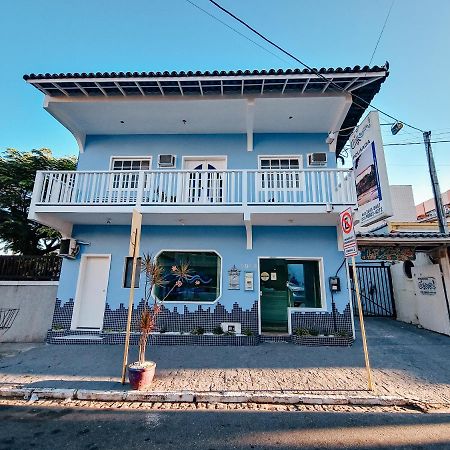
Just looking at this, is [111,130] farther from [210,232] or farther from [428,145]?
[428,145]

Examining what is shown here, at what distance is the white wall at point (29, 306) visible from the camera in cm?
797

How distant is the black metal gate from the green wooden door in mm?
5739

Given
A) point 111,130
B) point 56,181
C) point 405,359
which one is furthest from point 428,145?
point 56,181

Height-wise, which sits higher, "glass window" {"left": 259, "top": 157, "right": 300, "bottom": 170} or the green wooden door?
"glass window" {"left": 259, "top": 157, "right": 300, "bottom": 170}

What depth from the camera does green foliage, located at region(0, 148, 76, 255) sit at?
11.2 m

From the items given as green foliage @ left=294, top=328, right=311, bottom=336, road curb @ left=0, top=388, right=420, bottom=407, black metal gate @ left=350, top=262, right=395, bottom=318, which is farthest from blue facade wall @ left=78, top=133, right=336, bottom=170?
black metal gate @ left=350, top=262, right=395, bottom=318

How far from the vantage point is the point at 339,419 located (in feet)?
12.4

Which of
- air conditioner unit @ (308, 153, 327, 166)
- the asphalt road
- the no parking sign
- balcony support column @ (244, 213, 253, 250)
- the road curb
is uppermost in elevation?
air conditioner unit @ (308, 153, 327, 166)

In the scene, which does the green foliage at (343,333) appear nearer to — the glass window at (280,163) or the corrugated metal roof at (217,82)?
the glass window at (280,163)

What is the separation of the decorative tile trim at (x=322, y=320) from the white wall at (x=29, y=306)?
7.70 metres

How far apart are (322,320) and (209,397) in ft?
14.9

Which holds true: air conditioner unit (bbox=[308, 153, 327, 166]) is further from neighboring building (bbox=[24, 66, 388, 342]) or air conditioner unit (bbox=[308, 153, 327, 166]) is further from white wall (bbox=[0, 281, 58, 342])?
white wall (bbox=[0, 281, 58, 342])

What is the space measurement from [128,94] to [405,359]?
10.8 metres

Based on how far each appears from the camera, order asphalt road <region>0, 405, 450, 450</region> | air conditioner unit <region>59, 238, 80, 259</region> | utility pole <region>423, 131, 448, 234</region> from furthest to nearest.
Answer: utility pole <region>423, 131, 448, 234</region> < air conditioner unit <region>59, 238, 80, 259</region> < asphalt road <region>0, 405, 450, 450</region>
